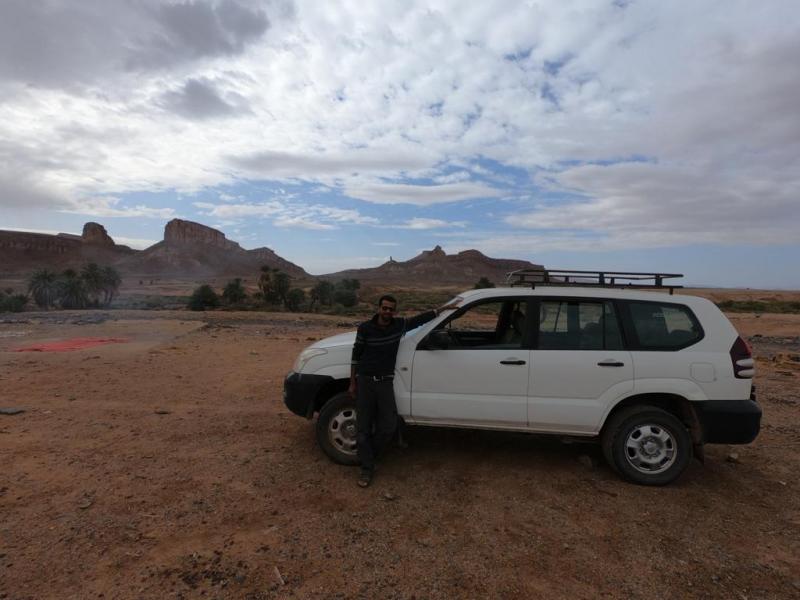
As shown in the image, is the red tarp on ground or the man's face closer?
the man's face

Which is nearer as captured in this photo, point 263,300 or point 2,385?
point 2,385

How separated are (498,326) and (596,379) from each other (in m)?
1.18

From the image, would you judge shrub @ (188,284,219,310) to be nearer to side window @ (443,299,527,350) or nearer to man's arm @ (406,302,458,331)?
side window @ (443,299,527,350)

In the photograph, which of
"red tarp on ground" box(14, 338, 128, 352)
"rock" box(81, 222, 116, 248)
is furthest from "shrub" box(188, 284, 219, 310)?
"rock" box(81, 222, 116, 248)

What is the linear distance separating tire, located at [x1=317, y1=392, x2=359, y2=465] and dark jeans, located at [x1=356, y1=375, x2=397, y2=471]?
10.6 inches

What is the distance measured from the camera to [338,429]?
4.68 m

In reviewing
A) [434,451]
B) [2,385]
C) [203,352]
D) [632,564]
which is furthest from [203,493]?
[203,352]

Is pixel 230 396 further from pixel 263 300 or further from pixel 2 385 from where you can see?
pixel 263 300

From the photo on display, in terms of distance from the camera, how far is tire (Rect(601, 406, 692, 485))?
4273 millimetres

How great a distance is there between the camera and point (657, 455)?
4.35 m

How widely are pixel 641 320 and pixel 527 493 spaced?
1881mm

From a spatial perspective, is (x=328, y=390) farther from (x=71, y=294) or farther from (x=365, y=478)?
(x=71, y=294)

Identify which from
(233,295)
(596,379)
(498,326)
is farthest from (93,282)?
(596,379)

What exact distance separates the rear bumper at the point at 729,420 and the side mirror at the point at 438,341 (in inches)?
90.1
